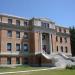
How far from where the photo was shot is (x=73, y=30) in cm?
7275

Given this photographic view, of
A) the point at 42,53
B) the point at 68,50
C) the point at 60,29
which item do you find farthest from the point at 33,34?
the point at 68,50

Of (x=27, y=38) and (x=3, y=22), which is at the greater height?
(x=3, y=22)

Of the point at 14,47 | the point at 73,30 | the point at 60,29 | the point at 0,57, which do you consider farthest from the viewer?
the point at 73,30

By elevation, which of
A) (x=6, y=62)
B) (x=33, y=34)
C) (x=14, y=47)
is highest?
(x=33, y=34)

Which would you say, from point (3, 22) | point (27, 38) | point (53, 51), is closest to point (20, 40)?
point (27, 38)

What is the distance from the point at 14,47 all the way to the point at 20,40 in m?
2.68

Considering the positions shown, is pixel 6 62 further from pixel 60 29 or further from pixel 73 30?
pixel 73 30

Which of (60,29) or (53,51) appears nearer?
(53,51)

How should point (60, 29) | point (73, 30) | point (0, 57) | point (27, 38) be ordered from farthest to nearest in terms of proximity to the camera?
1. point (73, 30)
2. point (60, 29)
3. point (27, 38)
4. point (0, 57)

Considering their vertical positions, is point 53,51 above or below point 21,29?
below

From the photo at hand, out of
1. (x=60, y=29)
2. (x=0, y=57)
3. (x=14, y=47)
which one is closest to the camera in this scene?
(x=0, y=57)

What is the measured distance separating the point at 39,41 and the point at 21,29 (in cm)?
597

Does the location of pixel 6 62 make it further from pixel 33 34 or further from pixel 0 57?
pixel 33 34

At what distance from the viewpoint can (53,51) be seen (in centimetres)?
5103
